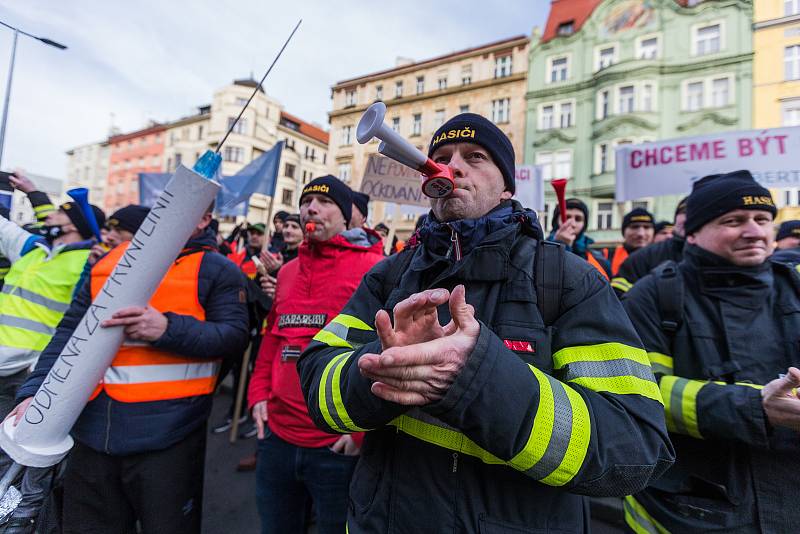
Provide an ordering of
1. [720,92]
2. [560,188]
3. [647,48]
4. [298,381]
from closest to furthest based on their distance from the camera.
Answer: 1. [298,381]
2. [560,188]
3. [720,92]
4. [647,48]

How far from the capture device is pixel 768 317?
1.65 meters

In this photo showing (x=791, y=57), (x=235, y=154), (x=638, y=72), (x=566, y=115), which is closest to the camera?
(x=791, y=57)

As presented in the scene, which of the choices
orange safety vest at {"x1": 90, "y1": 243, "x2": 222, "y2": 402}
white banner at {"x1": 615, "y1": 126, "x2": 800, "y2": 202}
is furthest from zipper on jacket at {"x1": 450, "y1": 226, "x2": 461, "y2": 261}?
white banner at {"x1": 615, "y1": 126, "x2": 800, "y2": 202}

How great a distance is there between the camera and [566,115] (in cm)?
2166

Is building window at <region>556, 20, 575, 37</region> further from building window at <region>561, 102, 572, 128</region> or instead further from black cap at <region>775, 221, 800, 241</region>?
black cap at <region>775, 221, 800, 241</region>

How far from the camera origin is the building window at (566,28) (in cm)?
2202

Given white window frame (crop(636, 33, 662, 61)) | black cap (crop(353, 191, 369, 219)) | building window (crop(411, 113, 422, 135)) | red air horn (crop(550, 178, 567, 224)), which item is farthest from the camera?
building window (crop(411, 113, 422, 135))

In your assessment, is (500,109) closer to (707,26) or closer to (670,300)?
(707,26)

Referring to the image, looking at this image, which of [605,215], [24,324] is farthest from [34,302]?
[605,215]

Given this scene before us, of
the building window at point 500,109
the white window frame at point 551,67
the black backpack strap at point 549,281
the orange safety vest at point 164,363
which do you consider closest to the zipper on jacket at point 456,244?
the black backpack strap at point 549,281

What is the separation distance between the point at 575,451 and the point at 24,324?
3505mm

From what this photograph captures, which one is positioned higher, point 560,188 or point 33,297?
point 560,188

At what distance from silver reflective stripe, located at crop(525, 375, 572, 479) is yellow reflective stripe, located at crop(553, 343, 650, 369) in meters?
0.19

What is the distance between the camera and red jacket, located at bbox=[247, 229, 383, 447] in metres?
2.14
